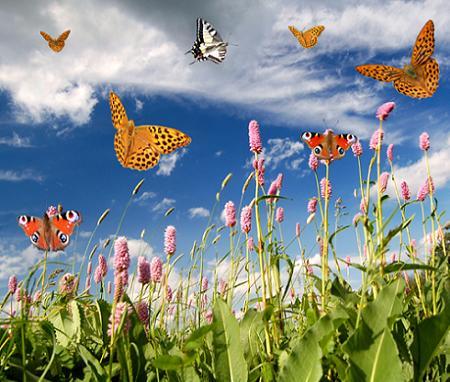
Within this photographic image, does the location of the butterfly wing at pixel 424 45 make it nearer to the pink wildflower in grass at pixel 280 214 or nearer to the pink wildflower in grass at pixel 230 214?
the pink wildflower in grass at pixel 280 214

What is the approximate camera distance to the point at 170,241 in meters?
1.77

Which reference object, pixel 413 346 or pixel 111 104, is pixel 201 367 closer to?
pixel 413 346

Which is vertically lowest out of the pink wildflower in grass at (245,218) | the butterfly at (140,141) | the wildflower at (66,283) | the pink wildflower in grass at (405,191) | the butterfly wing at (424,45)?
the wildflower at (66,283)

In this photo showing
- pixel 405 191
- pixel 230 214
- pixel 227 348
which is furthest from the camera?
pixel 405 191

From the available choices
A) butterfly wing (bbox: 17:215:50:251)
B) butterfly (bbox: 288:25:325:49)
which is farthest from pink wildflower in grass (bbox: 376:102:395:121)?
butterfly (bbox: 288:25:325:49)

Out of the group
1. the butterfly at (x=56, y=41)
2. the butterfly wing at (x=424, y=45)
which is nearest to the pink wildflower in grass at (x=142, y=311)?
the butterfly wing at (x=424, y=45)

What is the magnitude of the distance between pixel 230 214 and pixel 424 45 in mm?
2195

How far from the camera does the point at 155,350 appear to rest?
1.66 meters

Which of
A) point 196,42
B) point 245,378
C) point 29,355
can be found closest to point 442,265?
point 245,378

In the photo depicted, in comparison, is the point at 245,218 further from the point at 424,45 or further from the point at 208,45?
the point at 208,45

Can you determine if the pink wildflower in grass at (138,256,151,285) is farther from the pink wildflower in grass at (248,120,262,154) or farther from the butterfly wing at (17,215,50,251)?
the butterfly wing at (17,215,50,251)

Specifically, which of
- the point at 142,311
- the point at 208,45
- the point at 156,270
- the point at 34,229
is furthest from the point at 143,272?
the point at 208,45

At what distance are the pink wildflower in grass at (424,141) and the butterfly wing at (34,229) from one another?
6.67ft

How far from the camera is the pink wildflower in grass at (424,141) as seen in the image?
2590 millimetres
